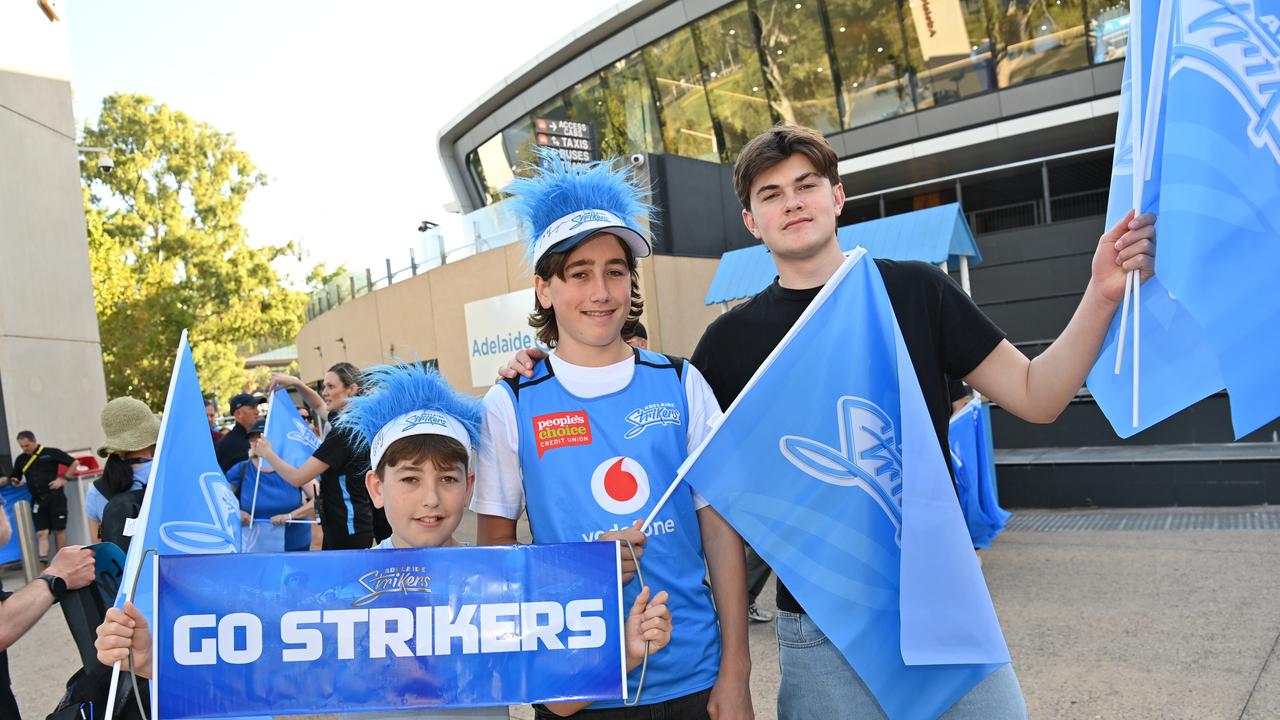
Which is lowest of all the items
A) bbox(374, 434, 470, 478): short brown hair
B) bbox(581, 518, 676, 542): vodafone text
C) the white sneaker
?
the white sneaker

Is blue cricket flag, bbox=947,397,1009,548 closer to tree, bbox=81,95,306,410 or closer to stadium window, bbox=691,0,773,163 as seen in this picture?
stadium window, bbox=691,0,773,163

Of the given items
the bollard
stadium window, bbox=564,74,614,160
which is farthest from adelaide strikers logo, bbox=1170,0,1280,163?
stadium window, bbox=564,74,614,160

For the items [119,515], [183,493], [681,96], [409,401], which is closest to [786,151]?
[409,401]

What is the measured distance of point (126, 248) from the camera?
3020 centimetres

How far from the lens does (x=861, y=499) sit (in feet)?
6.85

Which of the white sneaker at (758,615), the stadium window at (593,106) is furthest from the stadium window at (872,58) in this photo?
the white sneaker at (758,615)

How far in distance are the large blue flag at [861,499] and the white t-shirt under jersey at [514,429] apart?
18 centimetres

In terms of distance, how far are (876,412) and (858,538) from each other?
1.02 ft

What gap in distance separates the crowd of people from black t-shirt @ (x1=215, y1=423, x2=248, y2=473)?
17.0ft

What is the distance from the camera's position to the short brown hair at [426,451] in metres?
2.39

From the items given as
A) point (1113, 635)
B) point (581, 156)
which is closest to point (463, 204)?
point (581, 156)

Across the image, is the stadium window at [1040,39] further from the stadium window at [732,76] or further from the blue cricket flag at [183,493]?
the blue cricket flag at [183,493]

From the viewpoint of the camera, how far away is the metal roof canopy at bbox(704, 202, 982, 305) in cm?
836

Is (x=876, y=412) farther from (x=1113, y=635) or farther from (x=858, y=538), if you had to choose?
(x=1113, y=635)
